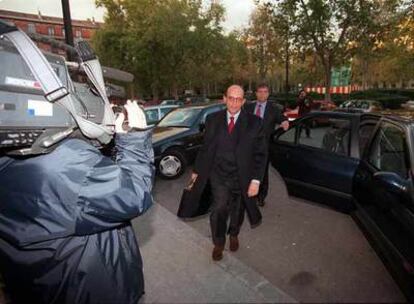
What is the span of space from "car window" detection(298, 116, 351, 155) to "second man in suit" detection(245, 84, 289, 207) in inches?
12.7

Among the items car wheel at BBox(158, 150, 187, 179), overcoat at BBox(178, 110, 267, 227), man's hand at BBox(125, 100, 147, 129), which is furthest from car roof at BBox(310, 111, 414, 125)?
car wheel at BBox(158, 150, 187, 179)

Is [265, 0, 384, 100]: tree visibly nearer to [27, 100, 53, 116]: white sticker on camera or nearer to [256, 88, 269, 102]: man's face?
[256, 88, 269, 102]: man's face

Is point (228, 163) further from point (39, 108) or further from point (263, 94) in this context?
point (39, 108)

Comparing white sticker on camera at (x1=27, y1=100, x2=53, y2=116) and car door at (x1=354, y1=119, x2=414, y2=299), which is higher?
white sticker on camera at (x1=27, y1=100, x2=53, y2=116)

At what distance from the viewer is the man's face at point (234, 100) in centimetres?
372

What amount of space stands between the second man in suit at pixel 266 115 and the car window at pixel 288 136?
109 mm

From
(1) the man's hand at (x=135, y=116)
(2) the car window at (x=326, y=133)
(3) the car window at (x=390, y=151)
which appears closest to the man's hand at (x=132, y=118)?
(1) the man's hand at (x=135, y=116)

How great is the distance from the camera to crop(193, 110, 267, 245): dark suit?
12.0 feet

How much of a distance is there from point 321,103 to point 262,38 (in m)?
11.9

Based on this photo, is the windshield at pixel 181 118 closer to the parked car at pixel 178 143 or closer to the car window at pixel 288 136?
the parked car at pixel 178 143

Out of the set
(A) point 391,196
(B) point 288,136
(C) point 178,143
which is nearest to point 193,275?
(A) point 391,196

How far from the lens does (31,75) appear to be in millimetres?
1431

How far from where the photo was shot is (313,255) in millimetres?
3922

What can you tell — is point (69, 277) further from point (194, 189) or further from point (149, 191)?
point (194, 189)
